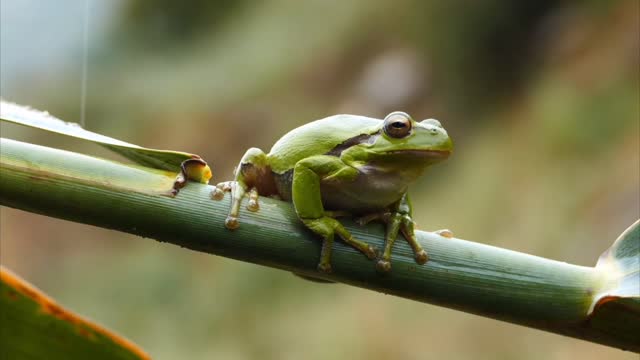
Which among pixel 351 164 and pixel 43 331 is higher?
pixel 351 164

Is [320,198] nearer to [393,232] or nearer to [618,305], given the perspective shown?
[393,232]

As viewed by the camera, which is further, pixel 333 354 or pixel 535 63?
pixel 535 63

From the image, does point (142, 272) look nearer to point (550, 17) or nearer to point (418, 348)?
point (418, 348)

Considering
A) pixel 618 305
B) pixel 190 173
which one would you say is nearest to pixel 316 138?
pixel 190 173

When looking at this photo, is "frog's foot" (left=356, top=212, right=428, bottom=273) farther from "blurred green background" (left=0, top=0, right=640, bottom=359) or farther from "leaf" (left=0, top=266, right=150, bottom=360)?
"blurred green background" (left=0, top=0, right=640, bottom=359)

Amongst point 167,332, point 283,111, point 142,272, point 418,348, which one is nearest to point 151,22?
point 283,111

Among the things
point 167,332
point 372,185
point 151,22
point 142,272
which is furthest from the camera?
point 151,22
